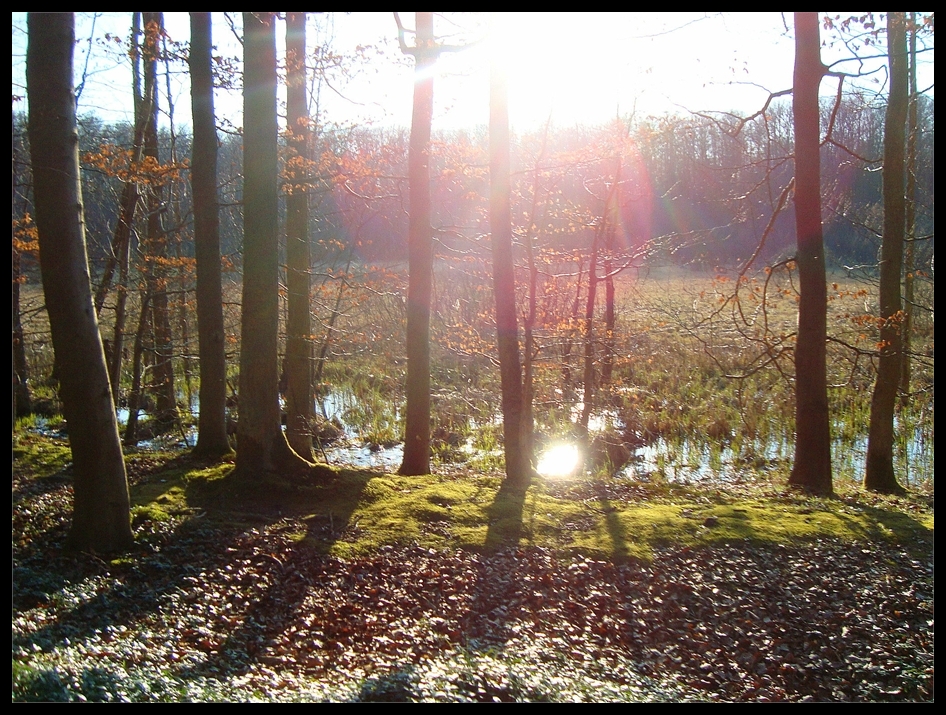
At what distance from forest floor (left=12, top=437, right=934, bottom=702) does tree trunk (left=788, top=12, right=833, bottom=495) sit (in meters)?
1.78

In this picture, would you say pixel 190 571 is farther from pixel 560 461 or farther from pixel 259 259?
pixel 560 461

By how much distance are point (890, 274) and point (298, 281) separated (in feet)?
26.9

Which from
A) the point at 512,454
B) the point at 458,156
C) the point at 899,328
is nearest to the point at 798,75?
the point at 899,328

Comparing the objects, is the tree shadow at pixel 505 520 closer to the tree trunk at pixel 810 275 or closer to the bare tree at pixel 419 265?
the bare tree at pixel 419 265

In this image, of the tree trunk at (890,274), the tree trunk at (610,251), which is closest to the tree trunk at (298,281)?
the tree trunk at (610,251)

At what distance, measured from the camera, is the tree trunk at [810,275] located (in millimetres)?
8266

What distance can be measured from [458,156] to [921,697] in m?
8.61

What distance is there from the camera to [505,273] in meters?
8.75

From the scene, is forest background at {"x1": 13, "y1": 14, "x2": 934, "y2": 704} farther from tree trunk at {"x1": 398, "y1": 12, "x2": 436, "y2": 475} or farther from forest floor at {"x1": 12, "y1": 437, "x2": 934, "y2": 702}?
forest floor at {"x1": 12, "y1": 437, "x2": 934, "y2": 702}

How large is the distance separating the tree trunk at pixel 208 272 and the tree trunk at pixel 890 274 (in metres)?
8.61

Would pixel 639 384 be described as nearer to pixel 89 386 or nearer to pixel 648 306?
pixel 648 306

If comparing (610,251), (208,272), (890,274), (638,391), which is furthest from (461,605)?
(638,391)

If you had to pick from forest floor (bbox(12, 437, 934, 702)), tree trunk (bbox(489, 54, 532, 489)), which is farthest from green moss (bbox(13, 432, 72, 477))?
tree trunk (bbox(489, 54, 532, 489))

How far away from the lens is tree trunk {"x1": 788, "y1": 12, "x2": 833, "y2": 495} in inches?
325
